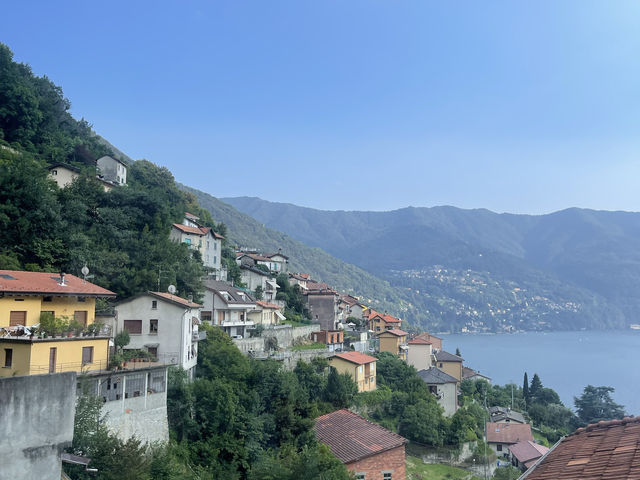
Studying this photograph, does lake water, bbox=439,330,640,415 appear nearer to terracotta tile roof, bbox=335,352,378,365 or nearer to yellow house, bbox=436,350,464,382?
yellow house, bbox=436,350,464,382

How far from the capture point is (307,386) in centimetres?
3472

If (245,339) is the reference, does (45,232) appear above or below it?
above

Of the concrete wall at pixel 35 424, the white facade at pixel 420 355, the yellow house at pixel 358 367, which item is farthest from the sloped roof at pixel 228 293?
the concrete wall at pixel 35 424

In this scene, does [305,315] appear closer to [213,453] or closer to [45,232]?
[45,232]

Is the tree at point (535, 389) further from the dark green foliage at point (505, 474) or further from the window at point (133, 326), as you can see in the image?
the window at point (133, 326)

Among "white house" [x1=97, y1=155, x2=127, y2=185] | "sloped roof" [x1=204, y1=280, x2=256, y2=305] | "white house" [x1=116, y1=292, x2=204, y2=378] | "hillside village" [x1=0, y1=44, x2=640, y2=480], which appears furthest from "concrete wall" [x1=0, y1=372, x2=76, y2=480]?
"white house" [x1=97, y1=155, x2=127, y2=185]

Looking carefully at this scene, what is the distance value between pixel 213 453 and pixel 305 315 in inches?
1290

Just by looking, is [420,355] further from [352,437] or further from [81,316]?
[81,316]

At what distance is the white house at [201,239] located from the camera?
158 ft

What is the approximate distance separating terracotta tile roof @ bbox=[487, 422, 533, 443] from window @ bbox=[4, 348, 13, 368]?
43879mm

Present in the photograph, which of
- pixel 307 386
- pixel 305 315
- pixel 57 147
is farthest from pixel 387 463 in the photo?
pixel 57 147

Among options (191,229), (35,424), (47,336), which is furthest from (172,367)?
(191,229)

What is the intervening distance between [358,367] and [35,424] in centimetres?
3421

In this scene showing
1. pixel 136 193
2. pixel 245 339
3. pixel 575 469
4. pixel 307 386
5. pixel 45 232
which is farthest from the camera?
pixel 136 193
